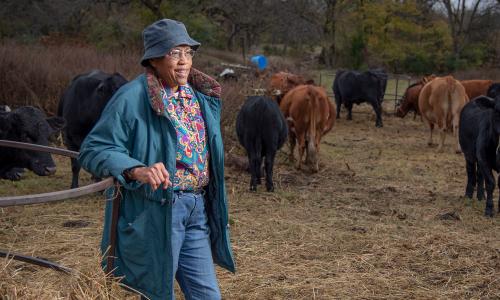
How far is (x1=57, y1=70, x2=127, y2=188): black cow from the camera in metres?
8.77

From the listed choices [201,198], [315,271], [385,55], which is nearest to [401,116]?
[315,271]

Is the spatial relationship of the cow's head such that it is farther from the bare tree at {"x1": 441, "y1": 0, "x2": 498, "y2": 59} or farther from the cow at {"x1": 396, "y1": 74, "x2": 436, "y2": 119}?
the bare tree at {"x1": 441, "y1": 0, "x2": 498, "y2": 59}

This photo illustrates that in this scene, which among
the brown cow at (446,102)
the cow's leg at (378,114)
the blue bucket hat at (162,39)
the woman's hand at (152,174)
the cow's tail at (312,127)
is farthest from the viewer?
the cow's leg at (378,114)

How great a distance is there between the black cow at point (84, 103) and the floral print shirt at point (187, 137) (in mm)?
5585

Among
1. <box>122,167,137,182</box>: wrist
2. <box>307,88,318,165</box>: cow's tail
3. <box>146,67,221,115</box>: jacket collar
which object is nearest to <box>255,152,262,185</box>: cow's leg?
<box>307,88,318,165</box>: cow's tail

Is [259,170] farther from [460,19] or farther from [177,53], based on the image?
[460,19]

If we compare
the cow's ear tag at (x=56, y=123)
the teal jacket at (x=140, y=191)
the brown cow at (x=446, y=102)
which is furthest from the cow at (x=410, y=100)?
the teal jacket at (x=140, y=191)

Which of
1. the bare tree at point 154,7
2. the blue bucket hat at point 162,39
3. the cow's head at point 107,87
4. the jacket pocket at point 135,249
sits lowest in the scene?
the jacket pocket at point 135,249

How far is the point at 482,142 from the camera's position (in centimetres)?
828

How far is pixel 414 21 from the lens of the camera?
43469mm

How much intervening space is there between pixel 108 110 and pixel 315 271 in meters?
3.28

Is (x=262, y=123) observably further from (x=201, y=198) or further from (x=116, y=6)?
(x=116, y=6)

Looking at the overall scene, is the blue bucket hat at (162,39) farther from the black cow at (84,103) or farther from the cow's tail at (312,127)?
the cow's tail at (312,127)

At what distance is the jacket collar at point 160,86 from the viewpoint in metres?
3.10
